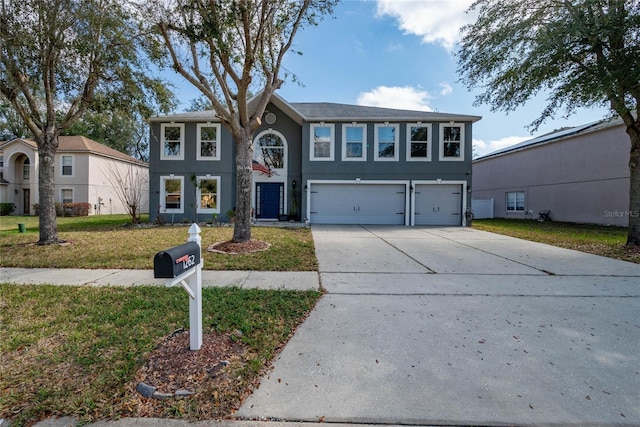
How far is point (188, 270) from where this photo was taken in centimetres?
248

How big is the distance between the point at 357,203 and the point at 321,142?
3496 mm

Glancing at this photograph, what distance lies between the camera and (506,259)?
7020mm

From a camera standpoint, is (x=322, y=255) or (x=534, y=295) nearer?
(x=534, y=295)

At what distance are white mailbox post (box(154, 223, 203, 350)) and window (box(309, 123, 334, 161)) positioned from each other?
481 inches

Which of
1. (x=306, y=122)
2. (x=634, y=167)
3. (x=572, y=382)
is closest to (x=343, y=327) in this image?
(x=572, y=382)

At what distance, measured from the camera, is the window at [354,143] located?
14500 mm

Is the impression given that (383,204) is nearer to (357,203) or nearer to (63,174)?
(357,203)

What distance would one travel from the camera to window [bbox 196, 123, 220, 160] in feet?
47.6

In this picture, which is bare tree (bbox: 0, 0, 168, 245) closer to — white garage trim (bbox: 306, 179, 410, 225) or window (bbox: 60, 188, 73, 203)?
white garage trim (bbox: 306, 179, 410, 225)

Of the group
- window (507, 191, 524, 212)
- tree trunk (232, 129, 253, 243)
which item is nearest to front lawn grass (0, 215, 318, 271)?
tree trunk (232, 129, 253, 243)

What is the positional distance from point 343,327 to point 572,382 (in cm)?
206

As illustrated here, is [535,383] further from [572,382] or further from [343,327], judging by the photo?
[343,327]

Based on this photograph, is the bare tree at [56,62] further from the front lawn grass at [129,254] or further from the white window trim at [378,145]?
the white window trim at [378,145]

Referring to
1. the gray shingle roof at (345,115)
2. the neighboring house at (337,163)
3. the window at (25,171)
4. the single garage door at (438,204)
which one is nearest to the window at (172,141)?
the neighboring house at (337,163)
